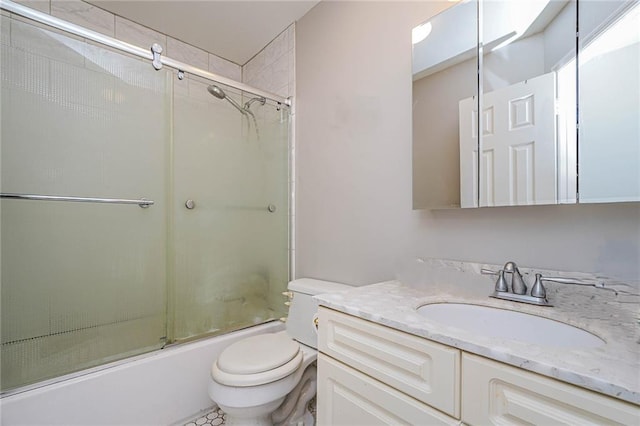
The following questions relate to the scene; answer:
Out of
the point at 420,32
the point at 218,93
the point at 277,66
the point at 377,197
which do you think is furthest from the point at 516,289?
the point at 277,66

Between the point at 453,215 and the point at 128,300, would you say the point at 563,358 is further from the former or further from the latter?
the point at 128,300

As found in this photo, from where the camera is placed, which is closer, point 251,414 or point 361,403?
point 361,403

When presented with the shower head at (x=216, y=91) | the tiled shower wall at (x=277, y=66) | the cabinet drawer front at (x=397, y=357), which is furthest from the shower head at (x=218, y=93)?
the cabinet drawer front at (x=397, y=357)

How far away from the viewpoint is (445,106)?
1193 millimetres

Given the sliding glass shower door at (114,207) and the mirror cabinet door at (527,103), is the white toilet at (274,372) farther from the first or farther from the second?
the mirror cabinet door at (527,103)

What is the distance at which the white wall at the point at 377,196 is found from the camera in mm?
899

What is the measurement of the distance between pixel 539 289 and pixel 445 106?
2.43ft

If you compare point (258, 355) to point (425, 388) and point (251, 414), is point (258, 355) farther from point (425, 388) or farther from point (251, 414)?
point (425, 388)

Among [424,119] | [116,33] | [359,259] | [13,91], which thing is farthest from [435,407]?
[116,33]

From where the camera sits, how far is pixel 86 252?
1400mm

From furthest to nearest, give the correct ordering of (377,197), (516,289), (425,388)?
(377,197) < (516,289) < (425,388)

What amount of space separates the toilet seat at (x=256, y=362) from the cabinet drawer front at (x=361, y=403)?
32 cm

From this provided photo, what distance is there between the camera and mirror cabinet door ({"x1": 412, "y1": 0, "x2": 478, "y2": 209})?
3.67 ft

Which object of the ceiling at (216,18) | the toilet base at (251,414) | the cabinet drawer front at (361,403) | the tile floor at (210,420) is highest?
the ceiling at (216,18)
